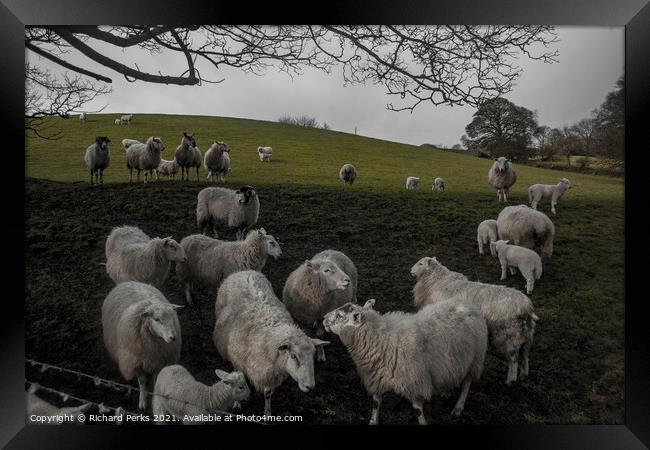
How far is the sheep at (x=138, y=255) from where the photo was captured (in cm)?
456

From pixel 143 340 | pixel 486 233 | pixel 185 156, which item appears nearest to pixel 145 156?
pixel 185 156

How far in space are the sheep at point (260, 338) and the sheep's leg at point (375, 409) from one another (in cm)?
69

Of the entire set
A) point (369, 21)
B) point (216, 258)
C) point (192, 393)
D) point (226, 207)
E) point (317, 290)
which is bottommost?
point (192, 393)

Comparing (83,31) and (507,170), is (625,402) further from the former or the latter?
(83,31)

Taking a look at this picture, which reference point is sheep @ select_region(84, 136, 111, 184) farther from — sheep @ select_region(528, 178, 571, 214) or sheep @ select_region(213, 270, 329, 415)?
sheep @ select_region(528, 178, 571, 214)

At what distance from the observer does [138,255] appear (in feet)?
15.1

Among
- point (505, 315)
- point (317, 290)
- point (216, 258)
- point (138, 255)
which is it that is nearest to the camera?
point (505, 315)

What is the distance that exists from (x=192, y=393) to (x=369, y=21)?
377 centimetres

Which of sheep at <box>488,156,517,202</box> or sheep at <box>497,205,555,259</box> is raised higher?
sheep at <box>488,156,517,202</box>

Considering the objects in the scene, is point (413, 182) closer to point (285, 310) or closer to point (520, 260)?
point (520, 260)

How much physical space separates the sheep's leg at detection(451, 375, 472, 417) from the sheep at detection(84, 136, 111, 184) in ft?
14.2

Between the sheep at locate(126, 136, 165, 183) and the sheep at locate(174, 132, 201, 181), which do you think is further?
the sheep at locate(174, 132, 201, 181)

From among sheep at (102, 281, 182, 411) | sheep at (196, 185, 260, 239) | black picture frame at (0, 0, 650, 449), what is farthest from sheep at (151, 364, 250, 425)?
sheep at (196, 185, 260, 239)

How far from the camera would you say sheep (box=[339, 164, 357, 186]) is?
192 inches
